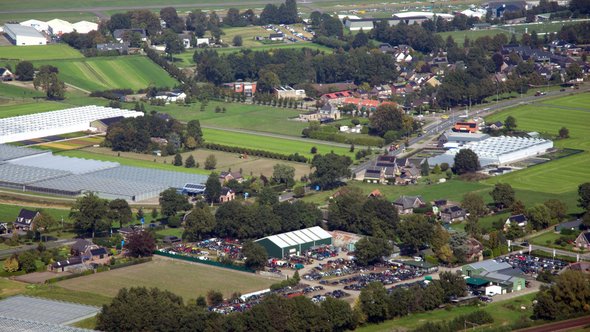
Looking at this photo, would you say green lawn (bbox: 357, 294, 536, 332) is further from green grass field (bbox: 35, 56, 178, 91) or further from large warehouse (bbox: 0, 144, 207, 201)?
green grass field (bbox: 35, 56, 178, 91)

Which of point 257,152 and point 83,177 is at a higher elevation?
point 83,177

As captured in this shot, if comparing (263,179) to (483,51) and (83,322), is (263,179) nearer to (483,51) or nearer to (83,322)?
(83,322)

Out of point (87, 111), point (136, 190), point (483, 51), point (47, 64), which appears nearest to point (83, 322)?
point (136, 190)

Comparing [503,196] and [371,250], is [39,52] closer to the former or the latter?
[503,196]

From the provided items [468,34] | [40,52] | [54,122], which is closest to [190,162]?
[54,122]

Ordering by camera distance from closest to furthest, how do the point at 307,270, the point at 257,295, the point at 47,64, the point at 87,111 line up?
the point at 257,295 < the point at 307,270 < the point at 87,111 < the point at 47,64
